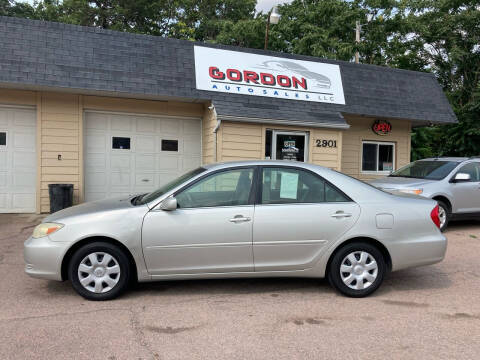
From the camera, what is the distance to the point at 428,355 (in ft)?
10.6

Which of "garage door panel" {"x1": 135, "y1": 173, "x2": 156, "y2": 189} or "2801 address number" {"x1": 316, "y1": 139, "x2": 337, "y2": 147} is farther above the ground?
"2801 address number" {"x1": 316, "y1": 139, "x2": 337, "y2": 147}

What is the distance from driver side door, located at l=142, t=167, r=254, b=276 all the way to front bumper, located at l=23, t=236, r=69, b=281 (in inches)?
34.4

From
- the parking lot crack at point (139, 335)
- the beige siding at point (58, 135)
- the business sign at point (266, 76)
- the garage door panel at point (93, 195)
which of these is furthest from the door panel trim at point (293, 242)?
the garage door panel at point (93, 195)

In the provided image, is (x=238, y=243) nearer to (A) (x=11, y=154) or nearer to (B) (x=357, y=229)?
(B) (x=357, y=229)

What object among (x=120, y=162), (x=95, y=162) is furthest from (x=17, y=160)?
(x=120, y=162)

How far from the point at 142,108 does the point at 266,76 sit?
133 inches

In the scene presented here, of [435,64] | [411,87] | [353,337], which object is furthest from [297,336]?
[435,64]

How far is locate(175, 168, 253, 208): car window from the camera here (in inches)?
175

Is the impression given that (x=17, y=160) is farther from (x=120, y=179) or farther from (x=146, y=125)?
(x=146, y=125)

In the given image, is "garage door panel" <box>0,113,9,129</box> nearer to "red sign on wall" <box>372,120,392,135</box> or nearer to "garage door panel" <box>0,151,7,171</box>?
"garage door panel" <box>0,151,7,171</box>

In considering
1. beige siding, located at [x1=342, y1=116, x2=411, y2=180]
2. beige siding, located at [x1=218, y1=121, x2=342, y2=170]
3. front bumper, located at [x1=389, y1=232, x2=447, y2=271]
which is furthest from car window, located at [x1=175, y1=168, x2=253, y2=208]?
beige siding, located at [x1=342, y1=116, x2=411, y2=180]

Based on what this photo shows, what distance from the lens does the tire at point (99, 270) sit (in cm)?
422

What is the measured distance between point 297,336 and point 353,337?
0.49 m

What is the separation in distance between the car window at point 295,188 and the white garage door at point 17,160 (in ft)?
24.8
